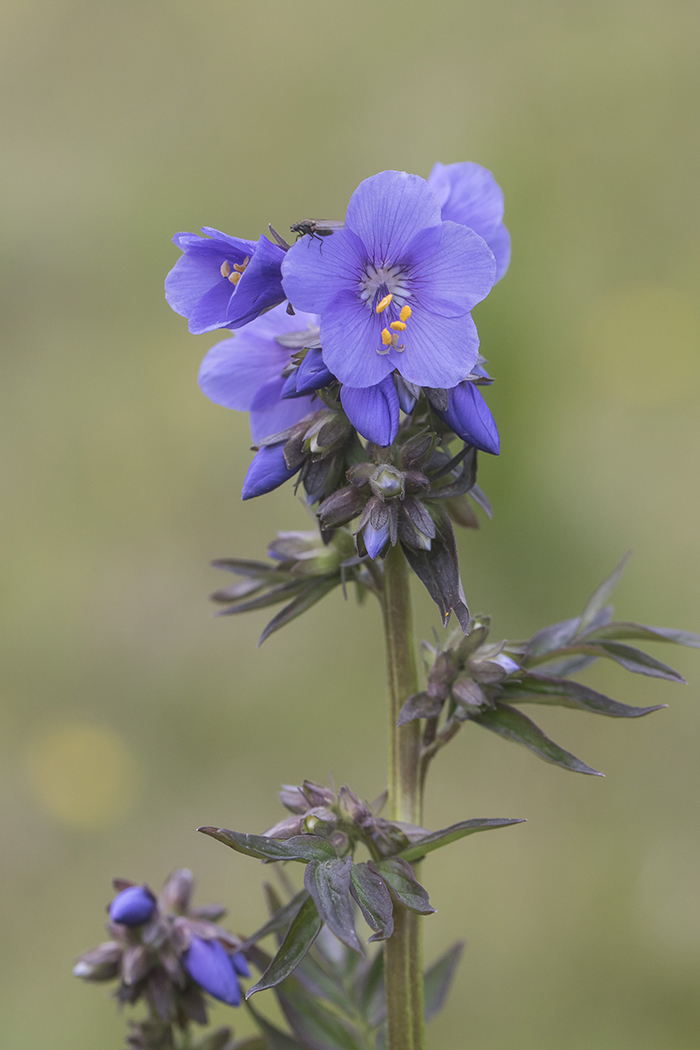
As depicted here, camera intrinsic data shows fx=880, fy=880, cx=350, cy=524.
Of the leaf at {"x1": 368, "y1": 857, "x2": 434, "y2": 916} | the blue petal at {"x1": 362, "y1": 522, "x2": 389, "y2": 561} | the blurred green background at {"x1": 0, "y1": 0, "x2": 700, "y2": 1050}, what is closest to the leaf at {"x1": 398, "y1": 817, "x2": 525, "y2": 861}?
the leaf at {"x1": 368, "y1": 857, "x2": 434, "y2": 916}

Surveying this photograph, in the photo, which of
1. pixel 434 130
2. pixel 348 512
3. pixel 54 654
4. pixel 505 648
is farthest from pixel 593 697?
pixel 434 130

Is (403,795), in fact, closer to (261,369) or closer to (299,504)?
(261,369)

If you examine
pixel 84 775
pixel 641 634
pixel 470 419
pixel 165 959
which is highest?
pixel 470 419

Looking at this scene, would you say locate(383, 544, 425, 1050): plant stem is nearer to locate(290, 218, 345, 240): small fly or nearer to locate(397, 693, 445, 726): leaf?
locate(397, 693, 445, 726): leaf

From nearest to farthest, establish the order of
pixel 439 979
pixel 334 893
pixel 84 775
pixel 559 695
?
pixel 334 893
pixel 559 695
pixel 439 979
pixel 84 775

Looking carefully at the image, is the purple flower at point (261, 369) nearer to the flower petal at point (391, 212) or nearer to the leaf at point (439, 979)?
the flower petal at point (391, 212)

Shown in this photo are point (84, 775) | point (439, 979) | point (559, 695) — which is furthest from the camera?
point (84, 775)

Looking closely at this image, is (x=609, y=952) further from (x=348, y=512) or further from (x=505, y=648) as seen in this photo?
(x=348, y=512)

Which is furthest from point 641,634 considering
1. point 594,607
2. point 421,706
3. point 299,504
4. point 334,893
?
point 299,504
